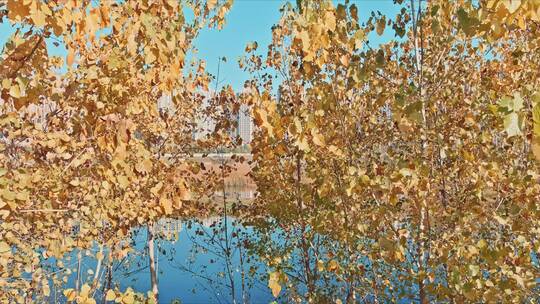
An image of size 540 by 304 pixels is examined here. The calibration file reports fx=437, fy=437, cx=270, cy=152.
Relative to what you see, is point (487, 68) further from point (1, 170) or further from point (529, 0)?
point (1, 170)

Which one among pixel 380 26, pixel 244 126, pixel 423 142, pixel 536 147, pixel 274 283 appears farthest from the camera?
pixel 244 126

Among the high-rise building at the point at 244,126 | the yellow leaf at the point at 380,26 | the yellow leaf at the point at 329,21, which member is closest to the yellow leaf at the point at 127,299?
the yellow leaf at the point at 329,21

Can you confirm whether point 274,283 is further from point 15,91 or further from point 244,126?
point 244,126

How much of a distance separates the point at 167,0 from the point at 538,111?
6.22 ft

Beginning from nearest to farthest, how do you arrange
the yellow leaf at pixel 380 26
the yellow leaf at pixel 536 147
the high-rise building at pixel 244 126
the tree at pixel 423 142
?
the yellow leaf at pixel 536 147 → the tree at pixel 423 142 → the yellow leaf at pixel 380 26 → the high-rise building at pixel 244 126

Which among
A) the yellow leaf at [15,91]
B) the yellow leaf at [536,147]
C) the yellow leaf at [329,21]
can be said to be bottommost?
the yellow leaf at [536,147]

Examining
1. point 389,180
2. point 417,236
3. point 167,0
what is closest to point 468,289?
point 389,180

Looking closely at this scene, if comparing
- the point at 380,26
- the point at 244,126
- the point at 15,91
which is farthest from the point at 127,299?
the point at 244,126

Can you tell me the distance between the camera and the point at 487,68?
586 centimetres

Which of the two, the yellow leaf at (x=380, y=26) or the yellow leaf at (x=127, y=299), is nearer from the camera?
the yellow leaf at (x=127, y=299)

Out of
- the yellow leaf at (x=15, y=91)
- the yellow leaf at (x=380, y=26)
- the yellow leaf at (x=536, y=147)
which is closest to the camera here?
the yellow leaf at (x=536, y=147)

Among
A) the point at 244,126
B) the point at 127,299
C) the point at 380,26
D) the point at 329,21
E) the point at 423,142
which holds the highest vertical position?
the point at 244,126

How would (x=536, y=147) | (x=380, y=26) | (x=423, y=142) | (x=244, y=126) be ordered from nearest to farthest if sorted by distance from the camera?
(x=536, y=147), (x=380, y=26), (x=423, y=142), (x=244, y=126)

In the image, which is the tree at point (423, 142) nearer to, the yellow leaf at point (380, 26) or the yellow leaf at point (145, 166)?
the yellow leaf at point (380, 26)
